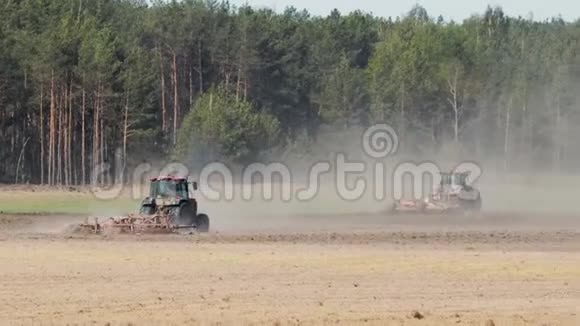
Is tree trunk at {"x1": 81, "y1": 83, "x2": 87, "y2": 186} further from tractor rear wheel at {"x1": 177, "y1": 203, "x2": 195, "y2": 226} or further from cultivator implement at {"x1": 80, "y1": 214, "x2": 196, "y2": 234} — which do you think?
cultivator implement at {"x1": 80, "y1": 214, "x2": 196, "y2": 234}

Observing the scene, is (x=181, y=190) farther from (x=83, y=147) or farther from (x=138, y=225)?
(x=83, y=147)

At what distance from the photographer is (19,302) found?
2517cm

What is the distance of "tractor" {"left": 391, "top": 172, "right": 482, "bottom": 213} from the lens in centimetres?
6322

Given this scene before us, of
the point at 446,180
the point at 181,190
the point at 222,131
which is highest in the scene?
the point at 222,131

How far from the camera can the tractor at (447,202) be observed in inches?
2489

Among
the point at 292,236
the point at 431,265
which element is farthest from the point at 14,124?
the point at 431,265

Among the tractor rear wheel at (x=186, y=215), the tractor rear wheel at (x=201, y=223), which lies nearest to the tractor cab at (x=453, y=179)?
the tractor rear wheel at (x=201, y=223)

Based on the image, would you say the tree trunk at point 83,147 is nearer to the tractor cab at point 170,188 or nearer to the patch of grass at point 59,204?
the patch of grass at point 59,204

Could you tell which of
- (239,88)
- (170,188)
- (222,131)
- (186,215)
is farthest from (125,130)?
(186,215)

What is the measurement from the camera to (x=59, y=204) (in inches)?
3012

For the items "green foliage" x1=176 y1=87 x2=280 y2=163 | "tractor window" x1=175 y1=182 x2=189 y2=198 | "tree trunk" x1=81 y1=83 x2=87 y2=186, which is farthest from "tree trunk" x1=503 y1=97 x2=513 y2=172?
"tractor window" x1=175 y1=182 x2=189 y2=198

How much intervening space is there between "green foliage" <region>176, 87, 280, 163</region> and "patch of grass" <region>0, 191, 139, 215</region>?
1789cm

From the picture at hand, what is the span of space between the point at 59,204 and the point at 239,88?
60.7 m

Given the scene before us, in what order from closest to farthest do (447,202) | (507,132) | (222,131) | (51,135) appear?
(447,202) < (51,135) < (222,131) < (507,132)
